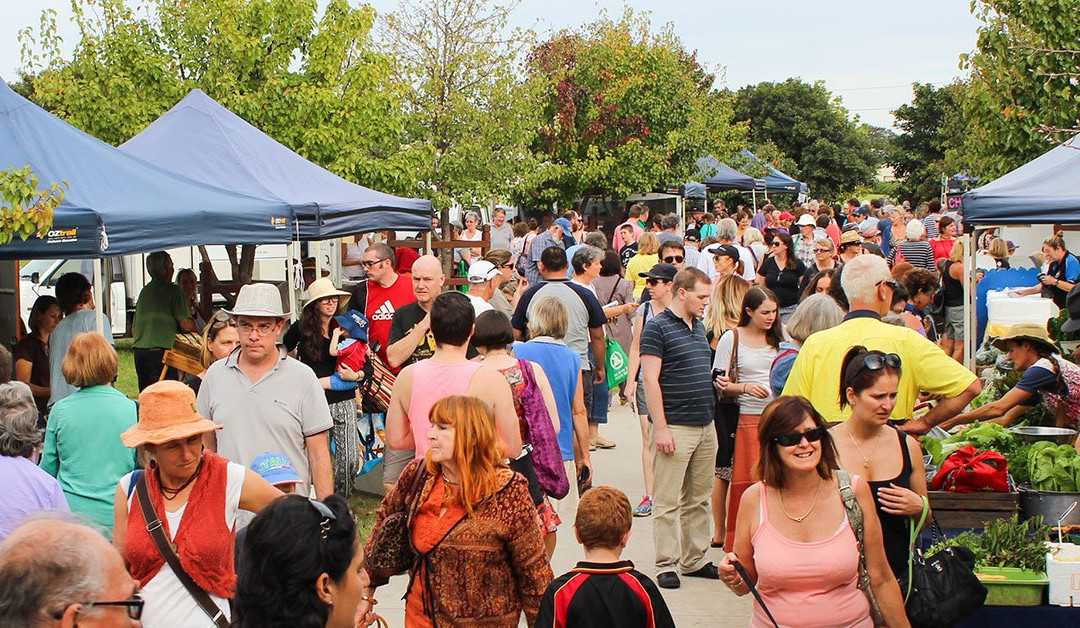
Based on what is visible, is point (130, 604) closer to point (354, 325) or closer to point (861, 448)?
point (861, 448)

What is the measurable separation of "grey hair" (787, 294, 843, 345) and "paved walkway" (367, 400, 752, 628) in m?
1.67

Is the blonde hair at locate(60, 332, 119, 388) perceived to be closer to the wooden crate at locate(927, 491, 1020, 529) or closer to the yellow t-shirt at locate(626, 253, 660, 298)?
the wooden crate at locate(927, 491, 1020, 529)

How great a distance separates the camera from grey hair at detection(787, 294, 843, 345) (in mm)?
7264

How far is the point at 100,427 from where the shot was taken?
19.1 feet

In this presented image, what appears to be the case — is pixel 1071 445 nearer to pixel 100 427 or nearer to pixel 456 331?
pixel 456 331

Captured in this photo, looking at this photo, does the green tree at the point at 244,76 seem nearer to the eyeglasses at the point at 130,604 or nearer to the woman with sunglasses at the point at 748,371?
the woman with sunglasses at the point at 748,371

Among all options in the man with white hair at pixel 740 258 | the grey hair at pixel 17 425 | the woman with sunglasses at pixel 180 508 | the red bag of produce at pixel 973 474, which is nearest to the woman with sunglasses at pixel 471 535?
the woman with sunglasses at pixel 180 508

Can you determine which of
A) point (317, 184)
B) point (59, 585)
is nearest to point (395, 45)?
point (317, 184)

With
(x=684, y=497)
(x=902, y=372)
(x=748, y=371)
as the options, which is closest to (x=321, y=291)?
(x=684, y=497)

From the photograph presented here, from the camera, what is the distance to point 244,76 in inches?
729

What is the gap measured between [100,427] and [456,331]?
74.7 inches

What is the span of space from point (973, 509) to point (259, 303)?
367 centimetres

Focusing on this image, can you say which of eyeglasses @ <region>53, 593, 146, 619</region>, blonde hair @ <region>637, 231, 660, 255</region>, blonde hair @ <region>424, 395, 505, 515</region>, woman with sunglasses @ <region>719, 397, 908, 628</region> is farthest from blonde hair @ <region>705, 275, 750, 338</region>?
eyeglasses @ <region>53, 593, 146, 619</region>

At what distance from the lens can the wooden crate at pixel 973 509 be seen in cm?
571
